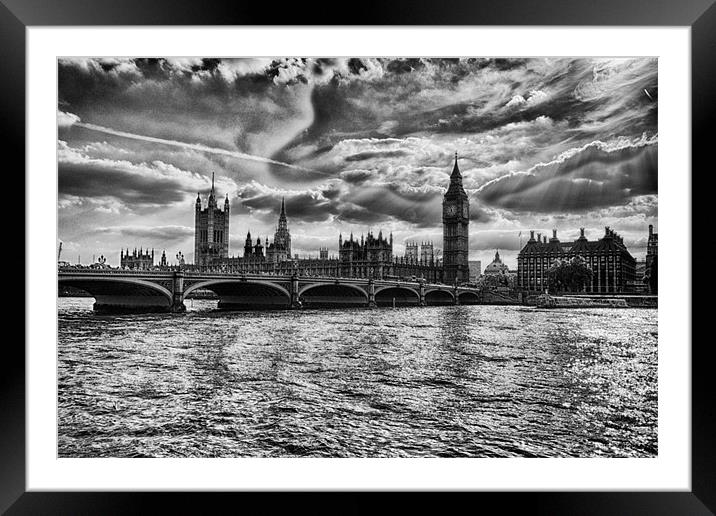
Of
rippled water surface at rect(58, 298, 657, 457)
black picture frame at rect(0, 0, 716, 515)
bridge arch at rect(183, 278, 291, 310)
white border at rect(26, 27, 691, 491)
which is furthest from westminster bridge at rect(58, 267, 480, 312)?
black picture frame at rect(0, 0, 716, 515)

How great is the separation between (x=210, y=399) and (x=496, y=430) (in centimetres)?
263

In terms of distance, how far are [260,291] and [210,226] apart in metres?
2.82

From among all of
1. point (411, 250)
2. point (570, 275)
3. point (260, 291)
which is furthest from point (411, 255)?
point (260, 291)

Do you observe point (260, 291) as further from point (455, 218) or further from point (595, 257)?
point (595, 257)

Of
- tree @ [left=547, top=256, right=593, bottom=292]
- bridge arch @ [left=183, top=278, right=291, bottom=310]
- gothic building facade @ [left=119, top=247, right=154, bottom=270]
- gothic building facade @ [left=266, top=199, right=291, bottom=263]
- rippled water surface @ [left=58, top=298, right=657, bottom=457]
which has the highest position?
gothic building facade @ [left=266, top=199, right=291, bottom=263]

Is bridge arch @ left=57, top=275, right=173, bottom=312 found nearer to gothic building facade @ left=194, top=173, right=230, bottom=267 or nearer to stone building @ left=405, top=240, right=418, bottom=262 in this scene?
gothic building facade @ left=194, top=173, right=230, bottom=267

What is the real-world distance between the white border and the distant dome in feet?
4.99

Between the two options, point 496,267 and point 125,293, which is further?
point 125,293

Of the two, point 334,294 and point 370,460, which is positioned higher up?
point 334,294

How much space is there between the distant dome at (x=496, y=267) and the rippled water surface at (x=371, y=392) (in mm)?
570

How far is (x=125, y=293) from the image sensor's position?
720 cm

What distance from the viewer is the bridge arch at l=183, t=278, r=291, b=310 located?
7.17 meters
